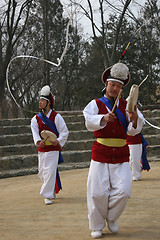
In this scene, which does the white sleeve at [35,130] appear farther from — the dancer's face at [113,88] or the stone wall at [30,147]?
the stone wall at [30,147]

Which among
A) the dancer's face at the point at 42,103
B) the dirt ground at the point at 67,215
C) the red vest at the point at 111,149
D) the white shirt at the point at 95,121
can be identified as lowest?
the dirt ground at the point at 67,215

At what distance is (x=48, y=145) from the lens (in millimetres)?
5375

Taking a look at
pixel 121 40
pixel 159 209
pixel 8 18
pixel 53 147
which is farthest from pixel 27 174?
pixel 121 40

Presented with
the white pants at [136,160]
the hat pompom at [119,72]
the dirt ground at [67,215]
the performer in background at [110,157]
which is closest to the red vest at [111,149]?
the performer in background at [110,157]

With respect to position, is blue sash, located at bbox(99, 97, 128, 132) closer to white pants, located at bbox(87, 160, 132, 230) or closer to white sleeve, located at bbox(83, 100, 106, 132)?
white sleeve, located at bbox(83, 100, 106, 132)

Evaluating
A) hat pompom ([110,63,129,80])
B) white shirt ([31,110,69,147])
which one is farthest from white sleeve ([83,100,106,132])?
white shirt ([31,110,69,147])

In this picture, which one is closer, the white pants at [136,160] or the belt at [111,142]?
the belt at [111,142]

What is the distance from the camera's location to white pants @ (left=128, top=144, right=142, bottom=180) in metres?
6.94

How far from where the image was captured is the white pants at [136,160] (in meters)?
6.94

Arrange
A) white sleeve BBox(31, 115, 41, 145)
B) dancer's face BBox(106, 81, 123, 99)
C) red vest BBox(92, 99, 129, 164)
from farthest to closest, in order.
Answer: white sleeve BBox(31, 115, 41, 145)
dancer's face BBox(106, 81, 123, 99)
red vest BBox(92, 99, 129, 164)

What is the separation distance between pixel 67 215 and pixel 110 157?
1.28m

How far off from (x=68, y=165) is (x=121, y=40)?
63.6ft

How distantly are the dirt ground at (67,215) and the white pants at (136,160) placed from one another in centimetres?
19

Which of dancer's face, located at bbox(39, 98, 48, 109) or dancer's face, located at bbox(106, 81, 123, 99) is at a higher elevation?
dancer's face, located at bbox(106, 81, 123, 99)
